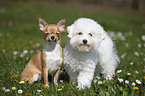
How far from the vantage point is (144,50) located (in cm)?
543

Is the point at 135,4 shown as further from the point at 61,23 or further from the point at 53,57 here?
the point at 53,57

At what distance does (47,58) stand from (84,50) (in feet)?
2.26

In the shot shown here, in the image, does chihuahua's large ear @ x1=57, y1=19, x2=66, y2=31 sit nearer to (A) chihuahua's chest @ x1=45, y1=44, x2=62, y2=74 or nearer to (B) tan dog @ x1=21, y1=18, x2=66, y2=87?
(B) tan dog @ x1=21, y1=18, x2=66, y2=87

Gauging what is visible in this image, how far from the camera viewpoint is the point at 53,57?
3129mm

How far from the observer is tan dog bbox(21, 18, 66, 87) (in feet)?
9.96

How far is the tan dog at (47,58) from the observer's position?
304cm

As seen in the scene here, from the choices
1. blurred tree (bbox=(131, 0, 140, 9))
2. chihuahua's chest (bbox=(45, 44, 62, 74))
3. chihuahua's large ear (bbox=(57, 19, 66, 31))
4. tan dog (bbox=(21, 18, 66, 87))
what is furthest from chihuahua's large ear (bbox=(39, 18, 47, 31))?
blurred tree (bbox=(131, 0, 140, 9))

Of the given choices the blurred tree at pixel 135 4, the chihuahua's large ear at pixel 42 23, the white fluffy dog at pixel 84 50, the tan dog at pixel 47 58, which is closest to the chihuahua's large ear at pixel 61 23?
the tan dog at pixel 47 58

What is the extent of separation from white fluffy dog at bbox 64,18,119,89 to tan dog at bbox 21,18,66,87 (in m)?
0.23

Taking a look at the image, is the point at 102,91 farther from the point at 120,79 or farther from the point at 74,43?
the point at 74,43

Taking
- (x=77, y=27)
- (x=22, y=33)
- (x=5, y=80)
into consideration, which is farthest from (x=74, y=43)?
(x=22, y=33)

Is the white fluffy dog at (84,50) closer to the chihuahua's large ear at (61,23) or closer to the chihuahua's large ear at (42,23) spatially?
the chihuahua's large ear at (61,23)

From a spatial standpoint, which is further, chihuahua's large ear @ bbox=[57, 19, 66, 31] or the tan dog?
chihuahua's large ear @ bbox=[57, 19, 66, 31]

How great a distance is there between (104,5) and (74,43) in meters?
14.9
